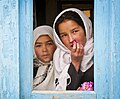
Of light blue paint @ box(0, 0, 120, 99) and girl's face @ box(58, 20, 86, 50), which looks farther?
girl's face @ box(58, 20, 86, 50)

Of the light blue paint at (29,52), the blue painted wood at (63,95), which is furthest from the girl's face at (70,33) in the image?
the blue painted wood at (63,95)

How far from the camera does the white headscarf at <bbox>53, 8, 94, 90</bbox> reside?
1391 mm

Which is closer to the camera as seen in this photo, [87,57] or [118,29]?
[118,29]

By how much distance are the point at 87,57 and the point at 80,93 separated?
207mm

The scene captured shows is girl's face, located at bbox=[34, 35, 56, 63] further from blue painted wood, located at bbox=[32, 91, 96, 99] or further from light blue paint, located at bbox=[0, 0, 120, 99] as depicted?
→ blue painted wood, located at bbox=[32, 91, 96, 99]

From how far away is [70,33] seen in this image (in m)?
1.43

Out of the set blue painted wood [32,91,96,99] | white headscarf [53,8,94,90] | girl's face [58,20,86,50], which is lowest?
blue painted wood [32,91,96,99]

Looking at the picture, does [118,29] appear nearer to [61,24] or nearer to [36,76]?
[61,24]

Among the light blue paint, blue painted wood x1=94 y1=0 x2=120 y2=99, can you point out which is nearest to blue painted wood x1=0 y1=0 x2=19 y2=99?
the light blue paint

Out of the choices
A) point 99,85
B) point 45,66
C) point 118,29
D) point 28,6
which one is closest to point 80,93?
point 99,85

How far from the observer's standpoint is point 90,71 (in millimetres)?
1378

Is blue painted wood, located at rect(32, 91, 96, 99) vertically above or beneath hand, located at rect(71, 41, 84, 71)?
beneath

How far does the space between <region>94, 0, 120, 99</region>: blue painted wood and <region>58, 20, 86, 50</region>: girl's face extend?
0.12 m

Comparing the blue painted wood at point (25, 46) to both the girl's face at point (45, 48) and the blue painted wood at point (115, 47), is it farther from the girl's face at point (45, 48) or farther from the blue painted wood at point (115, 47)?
the blue painted wood at point (115, 47)
